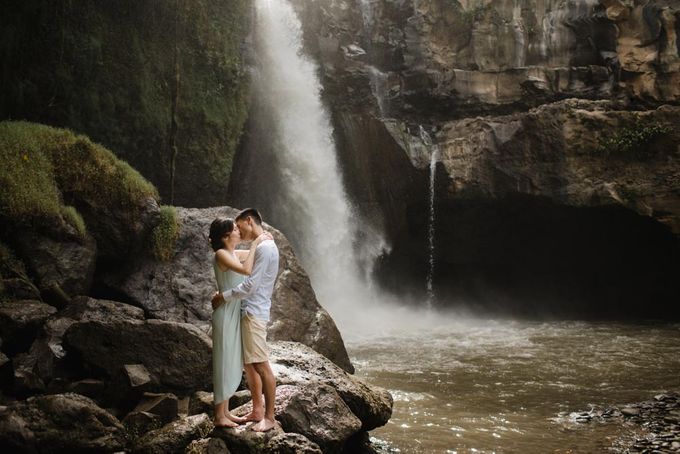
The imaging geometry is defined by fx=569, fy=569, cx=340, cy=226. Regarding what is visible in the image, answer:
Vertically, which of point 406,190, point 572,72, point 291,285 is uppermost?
point 572,72

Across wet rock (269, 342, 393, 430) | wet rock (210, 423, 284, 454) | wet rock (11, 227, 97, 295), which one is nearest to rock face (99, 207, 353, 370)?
wet rock (11, 227, 97, 295)

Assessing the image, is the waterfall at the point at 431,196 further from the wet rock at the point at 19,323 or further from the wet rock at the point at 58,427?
the wet rock at the point at 58,427

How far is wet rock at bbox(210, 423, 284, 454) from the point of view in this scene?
4449 millimetres

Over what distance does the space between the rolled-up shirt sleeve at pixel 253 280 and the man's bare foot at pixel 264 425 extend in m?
1.03

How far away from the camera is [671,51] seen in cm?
1752

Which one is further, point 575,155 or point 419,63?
point 419,63

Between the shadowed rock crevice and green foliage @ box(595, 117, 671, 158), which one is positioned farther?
the shadowed rock crevice

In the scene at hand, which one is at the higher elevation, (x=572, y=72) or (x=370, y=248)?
(x=572, y=72)

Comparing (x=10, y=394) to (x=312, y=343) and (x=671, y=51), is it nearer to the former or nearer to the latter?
(x=312, y=343)

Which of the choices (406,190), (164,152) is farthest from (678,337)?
(164,152)

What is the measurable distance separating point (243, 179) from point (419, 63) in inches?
299

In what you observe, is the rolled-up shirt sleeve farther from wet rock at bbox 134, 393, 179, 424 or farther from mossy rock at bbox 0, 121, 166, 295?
mossy rock at bbox 0, 121, 166, 295

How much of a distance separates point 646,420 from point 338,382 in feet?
12.4

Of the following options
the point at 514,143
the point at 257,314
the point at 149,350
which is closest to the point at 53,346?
the point at 149,350
